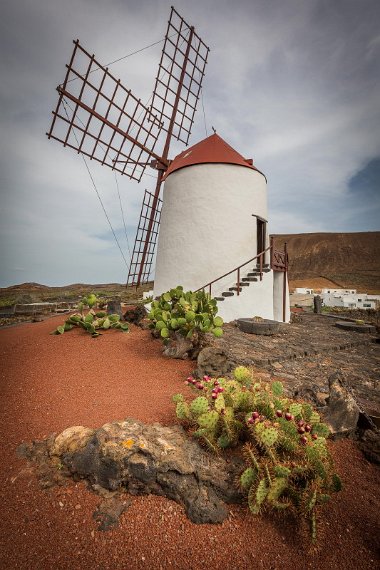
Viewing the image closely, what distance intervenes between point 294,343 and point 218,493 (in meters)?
5.54

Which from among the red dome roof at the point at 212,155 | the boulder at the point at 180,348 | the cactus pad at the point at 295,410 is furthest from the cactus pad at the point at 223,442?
the red dome roof at the point at 212,155

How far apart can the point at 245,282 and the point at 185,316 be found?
5115mm

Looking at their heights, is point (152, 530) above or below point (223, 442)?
below

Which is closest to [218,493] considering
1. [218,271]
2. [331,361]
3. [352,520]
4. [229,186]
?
[352,520]

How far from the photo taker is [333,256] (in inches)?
2446

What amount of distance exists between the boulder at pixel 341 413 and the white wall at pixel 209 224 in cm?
755

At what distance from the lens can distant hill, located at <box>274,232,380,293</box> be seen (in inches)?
2024

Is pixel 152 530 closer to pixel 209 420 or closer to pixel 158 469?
pixel 158 469

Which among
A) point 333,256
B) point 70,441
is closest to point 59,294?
point 70,441

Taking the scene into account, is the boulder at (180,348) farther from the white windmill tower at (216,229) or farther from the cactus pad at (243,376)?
the white windmill tower at (216,229)

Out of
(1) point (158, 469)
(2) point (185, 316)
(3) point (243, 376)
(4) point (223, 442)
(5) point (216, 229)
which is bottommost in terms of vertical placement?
(1) point (158, 469)

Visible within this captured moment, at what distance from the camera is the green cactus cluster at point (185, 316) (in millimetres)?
5734

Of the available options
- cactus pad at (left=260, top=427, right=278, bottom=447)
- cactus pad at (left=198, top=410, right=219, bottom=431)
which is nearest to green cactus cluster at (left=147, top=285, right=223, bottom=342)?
cactus pad at (left=198, top=410, right=219, bottom=431)

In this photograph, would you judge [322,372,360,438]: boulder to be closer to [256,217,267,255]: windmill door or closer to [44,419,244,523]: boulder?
[44,419,244,523]: boulder
